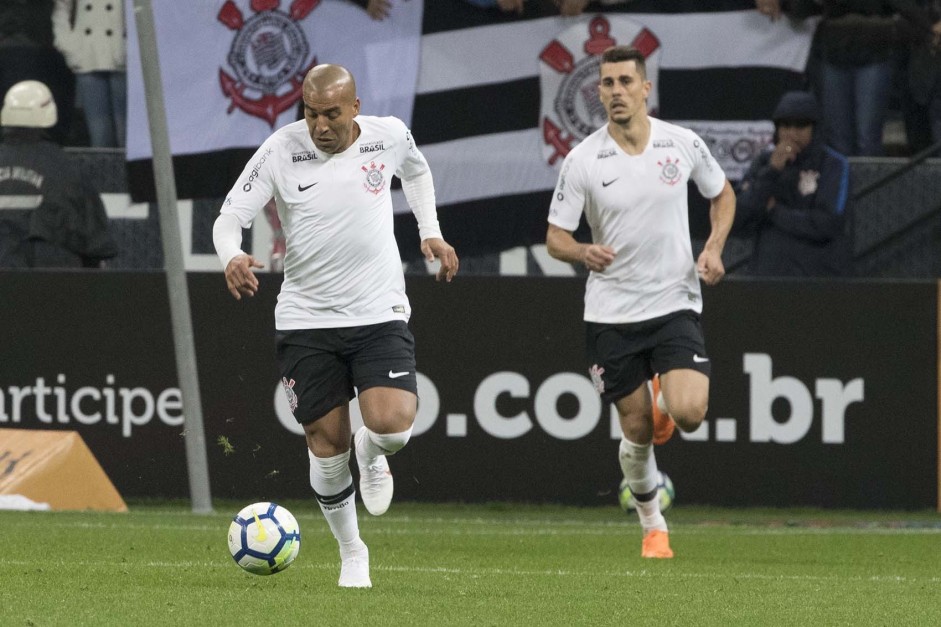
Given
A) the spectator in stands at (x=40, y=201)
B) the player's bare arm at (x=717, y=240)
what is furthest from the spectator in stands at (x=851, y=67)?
the spectator in stands at (x=40, y=201)

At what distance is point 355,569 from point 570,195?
2796 mm

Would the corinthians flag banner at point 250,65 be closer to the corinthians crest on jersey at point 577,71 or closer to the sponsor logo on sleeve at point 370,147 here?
the corinthians crest on jersey at point 577,71

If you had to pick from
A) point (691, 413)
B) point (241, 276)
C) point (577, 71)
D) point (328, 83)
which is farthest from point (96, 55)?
point (241, 276)

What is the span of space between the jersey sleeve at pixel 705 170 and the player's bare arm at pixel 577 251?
636 millimetres

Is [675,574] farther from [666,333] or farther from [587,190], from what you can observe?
[587,190]

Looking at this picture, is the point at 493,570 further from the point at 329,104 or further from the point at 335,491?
the point at 329,104

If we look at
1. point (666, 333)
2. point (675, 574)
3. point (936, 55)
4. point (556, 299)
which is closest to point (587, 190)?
point (666, 333)

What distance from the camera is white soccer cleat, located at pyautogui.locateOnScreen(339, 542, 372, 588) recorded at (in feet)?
25.4

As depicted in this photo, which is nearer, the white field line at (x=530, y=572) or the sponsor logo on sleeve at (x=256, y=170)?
the sponsor logo on sleeve at (x=256, y=170)

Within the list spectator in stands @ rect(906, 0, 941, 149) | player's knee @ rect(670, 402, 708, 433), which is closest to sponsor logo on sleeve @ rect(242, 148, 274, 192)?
player's knee @ rect(670, 402, 708, 433)

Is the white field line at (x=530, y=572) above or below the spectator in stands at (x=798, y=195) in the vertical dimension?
below

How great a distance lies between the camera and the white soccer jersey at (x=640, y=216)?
9.70 meters

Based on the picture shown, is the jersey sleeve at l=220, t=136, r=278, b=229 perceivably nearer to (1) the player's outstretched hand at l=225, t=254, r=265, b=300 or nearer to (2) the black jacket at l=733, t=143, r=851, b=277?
(1) the player's outstretched hand at l=225, t=254, r=265, b=300

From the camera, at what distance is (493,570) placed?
28.6 ft
